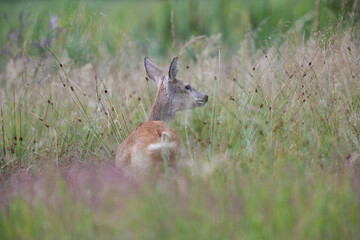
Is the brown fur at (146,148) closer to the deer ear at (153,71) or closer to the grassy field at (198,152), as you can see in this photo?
the grassy field at (198,152)

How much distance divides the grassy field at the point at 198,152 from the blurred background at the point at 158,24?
0.06 metres

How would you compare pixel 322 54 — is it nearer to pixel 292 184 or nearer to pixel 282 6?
pixel 292 184

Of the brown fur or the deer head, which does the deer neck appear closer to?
the deer head

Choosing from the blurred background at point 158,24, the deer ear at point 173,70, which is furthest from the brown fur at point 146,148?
the blurred background at point 158,24

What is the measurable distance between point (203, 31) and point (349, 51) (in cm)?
532

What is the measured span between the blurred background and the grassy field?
0.21ft

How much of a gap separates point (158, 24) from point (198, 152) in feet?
22.9

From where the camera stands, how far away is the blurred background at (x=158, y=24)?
259 inches

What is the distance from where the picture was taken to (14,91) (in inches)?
229

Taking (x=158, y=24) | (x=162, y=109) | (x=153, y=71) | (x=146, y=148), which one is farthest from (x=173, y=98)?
(x=158, y=24)

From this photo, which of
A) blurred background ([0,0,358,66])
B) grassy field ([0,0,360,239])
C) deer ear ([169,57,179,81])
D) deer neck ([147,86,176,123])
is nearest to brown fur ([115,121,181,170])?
grassy field ([0,0,360,239])

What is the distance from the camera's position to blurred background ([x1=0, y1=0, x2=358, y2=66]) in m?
6.58

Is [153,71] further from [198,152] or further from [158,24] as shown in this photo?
[158,24]

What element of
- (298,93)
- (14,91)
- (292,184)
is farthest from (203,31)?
(292,184)
